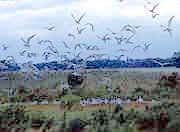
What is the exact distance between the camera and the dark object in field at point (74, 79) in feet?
31.5

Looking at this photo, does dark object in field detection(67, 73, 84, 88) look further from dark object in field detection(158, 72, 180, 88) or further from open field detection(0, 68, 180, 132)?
dark object in field detection(158, 72, 180, 88)

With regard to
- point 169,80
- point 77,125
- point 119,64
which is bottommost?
point 77,125

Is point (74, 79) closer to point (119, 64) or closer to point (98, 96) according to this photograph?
point (98, 96)

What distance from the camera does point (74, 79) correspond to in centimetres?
965

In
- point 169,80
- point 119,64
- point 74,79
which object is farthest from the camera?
point 74,79

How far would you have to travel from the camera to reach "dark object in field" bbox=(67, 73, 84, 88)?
960 centimetres

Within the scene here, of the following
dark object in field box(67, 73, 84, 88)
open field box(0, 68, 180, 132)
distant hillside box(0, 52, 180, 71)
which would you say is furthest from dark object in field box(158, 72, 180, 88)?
dark object in field box(67, 73, 84, 88)

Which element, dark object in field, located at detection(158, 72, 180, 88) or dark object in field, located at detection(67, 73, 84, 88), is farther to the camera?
dark object in field, located at detection(67, 73, 84, 88)

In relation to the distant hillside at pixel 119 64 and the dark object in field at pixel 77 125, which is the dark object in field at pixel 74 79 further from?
the dark object in field at pixel 77 125

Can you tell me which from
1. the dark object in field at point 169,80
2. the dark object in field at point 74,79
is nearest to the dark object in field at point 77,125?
the dark object in field at point 74,79

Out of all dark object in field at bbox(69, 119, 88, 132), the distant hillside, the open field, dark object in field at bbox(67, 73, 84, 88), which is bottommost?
dark object in field at bbox(69, 119, 88, 132)

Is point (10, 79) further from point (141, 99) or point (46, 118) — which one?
point (141, 99)

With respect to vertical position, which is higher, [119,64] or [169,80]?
[119,64]

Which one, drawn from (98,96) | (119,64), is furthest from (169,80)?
(98,96)
